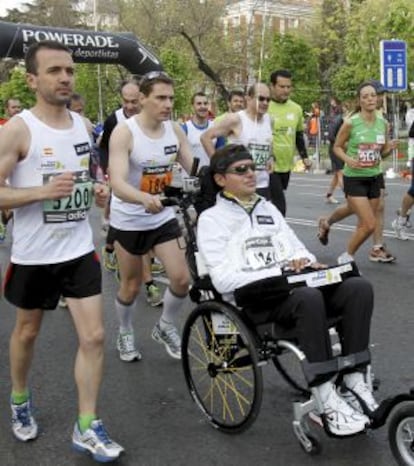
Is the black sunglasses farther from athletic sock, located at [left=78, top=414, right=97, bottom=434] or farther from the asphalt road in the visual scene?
athletic sock, located at [left=78, top=414, right=97, bottom=434]

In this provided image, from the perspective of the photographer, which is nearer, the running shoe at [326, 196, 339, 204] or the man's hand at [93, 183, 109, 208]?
the man's hand at [93, 183, 109, 208]

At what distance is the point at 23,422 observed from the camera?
371 centimetres

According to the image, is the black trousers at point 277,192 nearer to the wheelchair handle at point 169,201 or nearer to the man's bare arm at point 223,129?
the man's bare arm at point 223,129

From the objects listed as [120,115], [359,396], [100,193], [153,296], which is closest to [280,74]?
[120,115]

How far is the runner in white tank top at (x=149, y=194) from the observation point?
4414mm

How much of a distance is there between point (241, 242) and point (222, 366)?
2.11 ft

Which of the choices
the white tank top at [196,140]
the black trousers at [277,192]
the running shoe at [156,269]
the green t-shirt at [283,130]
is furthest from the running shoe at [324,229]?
the running shoe at [156,269]

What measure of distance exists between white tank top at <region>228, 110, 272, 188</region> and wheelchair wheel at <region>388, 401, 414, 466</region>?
12.1 feet

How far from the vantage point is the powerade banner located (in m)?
12.1

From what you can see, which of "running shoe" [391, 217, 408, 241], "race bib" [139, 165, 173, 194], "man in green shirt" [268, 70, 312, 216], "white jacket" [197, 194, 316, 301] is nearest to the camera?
"white jacket" [197, 194, 316, 301]

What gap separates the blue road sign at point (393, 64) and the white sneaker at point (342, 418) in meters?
14.2

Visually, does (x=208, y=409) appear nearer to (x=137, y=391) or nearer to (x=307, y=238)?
(x=137, y=391)

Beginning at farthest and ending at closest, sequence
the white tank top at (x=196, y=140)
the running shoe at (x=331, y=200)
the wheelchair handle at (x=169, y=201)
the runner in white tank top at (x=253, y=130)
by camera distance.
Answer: the running shoe at (x=331, y=200) < the white tank top at (x=196, y=140) < the runner in white tank top at (x=253, y=130) < the wheelchair handle at (x=169, y=201)

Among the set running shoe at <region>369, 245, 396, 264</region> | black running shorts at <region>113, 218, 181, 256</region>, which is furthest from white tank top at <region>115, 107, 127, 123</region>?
running shoe at <region>369, 245, 396, 264</region>
